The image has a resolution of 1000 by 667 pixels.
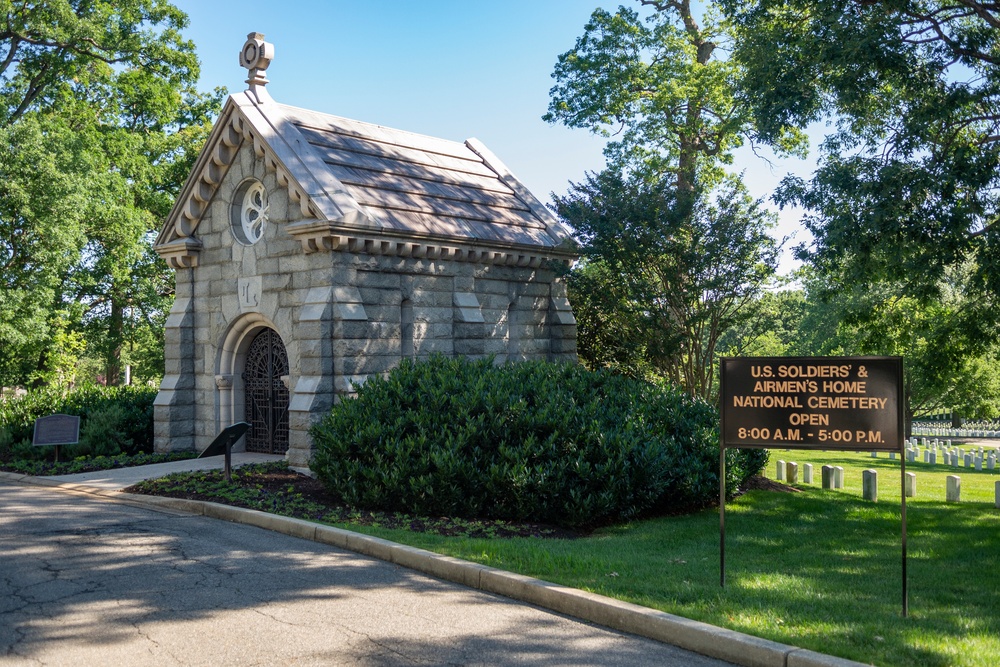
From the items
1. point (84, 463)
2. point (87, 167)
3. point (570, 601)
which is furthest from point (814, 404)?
point (87, 167)

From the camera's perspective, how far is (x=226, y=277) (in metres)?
17.4

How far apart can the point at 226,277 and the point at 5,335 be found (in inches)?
469

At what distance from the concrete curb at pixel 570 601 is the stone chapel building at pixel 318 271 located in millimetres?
4504

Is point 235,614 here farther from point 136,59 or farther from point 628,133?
point 136,59

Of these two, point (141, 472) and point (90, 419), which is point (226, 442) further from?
point (90, 419)

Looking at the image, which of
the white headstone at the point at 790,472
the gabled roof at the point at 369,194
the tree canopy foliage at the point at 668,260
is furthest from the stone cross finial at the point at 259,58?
the white headstone at the point at 790,472

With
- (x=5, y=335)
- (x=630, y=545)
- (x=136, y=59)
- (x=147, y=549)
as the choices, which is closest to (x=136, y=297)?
(x=5, y=335)

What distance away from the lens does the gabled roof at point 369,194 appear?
15.3 m

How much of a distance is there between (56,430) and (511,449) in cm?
1015

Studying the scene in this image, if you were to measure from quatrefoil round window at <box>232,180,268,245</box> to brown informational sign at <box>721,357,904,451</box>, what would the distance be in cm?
1159

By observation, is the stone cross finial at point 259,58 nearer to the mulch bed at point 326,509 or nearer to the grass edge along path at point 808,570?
the mulch bed at point 326,509

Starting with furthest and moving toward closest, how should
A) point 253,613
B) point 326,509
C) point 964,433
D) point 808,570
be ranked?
point 964,433, point 326,509, point 808,570, point 253,613

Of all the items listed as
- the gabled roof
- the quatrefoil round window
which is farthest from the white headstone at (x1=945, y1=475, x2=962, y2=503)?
the quatrefoil round window

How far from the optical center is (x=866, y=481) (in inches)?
562
